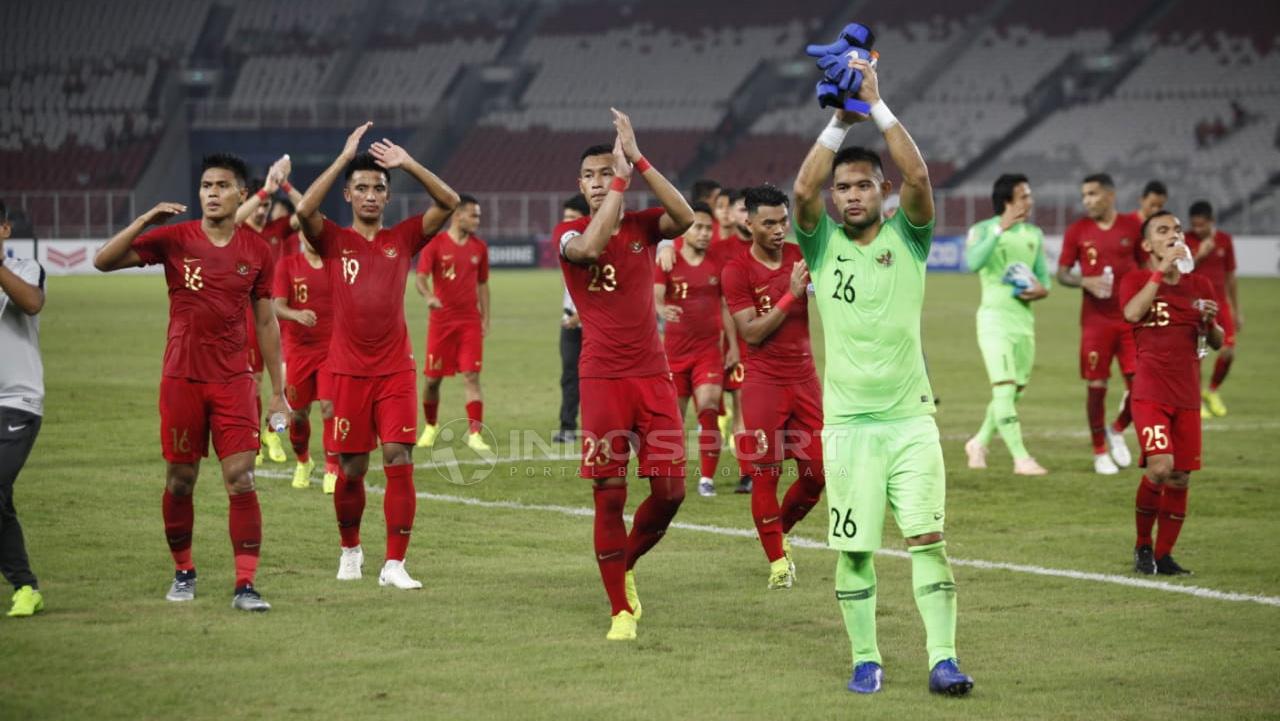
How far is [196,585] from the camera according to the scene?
9.13m

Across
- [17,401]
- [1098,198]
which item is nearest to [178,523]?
[17,401]

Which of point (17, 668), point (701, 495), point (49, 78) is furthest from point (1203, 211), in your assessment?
point (49, 78)

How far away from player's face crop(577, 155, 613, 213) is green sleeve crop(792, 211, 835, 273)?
1407mm

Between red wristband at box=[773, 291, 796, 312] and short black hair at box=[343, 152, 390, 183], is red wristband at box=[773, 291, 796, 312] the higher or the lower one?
the lower one

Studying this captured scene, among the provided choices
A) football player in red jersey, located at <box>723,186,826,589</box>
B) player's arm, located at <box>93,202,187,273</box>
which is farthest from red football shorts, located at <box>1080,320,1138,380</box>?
player's arm, located at <box>93,202,187,273</box>

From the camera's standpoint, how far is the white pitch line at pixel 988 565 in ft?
29.7

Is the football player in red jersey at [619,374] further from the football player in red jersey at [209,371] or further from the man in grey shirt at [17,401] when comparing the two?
the man in grey shirt at [17,401]

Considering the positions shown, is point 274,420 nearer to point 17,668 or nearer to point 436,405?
point 17,668

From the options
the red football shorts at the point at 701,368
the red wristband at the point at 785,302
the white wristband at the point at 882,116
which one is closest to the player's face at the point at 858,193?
the white wristband at the point at 882,116

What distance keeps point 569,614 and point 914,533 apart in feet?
7.89

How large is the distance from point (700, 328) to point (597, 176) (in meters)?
5.13

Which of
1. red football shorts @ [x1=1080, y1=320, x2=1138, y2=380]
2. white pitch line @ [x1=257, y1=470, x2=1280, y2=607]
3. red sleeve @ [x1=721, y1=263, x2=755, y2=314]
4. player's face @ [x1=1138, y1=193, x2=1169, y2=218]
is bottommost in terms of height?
white pitch line @ [x1=257, y1=470, x2=1280, y2=607]

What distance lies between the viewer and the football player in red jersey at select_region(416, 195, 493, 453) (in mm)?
16125

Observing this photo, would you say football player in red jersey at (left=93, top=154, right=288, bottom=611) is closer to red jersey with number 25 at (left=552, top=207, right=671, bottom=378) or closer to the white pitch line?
red jersey with number 25 at (left=552, top=207, right=671, bottom=378)
